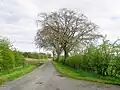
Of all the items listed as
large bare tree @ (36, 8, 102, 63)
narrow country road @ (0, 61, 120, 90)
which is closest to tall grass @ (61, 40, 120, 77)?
narrow country road @ (0, 61, 120, 90)

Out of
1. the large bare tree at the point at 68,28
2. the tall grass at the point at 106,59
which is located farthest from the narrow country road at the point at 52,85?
the large bare tree at the point at 68,28

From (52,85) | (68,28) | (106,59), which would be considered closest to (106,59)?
(106,59)

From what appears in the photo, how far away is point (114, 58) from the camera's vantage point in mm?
20844

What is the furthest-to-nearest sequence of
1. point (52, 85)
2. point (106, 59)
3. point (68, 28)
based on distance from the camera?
point (68, 28) < point (106, 59) < point (52, 85)

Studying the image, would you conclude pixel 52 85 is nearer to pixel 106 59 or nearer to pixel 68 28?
pixel 106 59

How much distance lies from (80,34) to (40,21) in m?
9.30

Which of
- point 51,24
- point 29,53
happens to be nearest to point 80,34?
point 51,24

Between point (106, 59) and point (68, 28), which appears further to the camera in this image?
point (68, 28)

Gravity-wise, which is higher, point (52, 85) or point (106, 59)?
point (106, 59)

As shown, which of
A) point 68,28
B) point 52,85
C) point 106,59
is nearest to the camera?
point 52,85

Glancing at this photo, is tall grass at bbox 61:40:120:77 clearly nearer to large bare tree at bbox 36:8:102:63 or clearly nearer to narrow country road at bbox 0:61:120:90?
narrow country road at bbox 0:61:120:90

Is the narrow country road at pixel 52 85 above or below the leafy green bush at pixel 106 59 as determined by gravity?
below

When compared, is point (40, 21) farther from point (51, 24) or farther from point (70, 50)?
point (70, 50)

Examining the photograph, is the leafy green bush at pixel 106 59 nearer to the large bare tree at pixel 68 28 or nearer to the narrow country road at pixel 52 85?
the narrow country road at pixel 52 85
